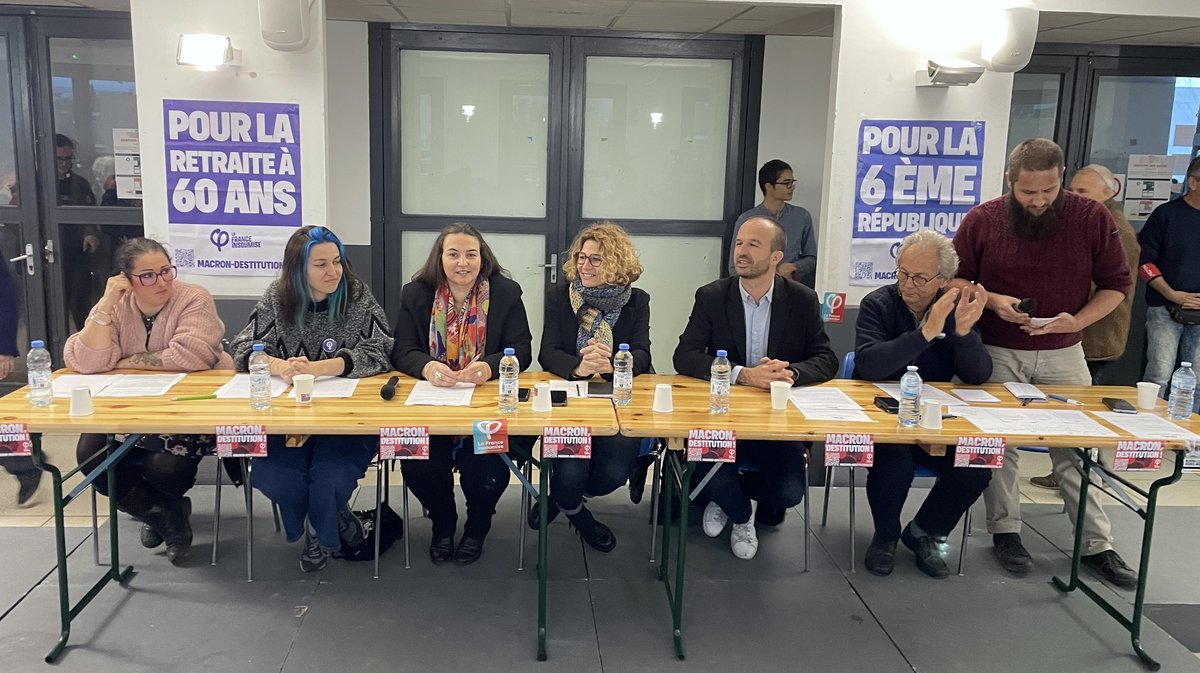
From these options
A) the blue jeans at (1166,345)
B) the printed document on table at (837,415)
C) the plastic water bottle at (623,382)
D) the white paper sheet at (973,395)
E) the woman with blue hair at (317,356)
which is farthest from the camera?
the blue jeans at (1166,345)

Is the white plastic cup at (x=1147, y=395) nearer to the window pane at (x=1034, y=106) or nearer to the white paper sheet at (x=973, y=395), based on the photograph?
the white paper sheet at (x=973, y=395)

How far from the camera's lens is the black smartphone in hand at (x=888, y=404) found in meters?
2.81

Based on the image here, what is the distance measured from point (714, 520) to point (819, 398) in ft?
2.55

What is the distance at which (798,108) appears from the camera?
207 inches

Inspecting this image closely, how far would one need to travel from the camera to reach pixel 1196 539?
362 centimetres

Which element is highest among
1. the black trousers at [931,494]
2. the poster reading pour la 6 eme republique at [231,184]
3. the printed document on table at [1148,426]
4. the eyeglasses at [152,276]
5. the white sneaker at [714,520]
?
the poster reading pour la 6 eme republique at [231,184]

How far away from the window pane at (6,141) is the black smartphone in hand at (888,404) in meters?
4.71

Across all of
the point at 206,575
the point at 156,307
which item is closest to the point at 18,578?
the point at 206,575

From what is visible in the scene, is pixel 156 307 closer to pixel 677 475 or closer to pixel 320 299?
pixel 320 299

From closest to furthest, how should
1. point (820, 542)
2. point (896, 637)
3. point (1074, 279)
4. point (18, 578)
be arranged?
1. point (896, 637)
2. point (18, 578)
3. point (1074, 279)
4. point (820, 542)

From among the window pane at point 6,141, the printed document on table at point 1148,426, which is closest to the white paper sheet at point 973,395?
the printed document on table at point 1148,426

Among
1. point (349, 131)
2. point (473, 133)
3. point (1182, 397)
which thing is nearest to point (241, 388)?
point (349, 131)

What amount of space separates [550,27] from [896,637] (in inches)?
148

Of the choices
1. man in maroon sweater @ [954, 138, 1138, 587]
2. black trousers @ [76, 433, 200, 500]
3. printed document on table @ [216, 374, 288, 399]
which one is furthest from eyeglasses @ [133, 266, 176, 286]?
man in maroon sweater @ [954, 138, 1138, 587]
